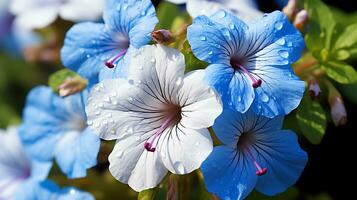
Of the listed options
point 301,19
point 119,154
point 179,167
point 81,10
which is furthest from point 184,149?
point 81,10

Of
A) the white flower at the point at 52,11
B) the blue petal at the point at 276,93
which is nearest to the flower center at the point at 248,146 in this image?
the blue petal at the point at 276,93

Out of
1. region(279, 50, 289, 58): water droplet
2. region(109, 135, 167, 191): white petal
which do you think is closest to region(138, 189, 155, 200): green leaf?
region(109, 135, 167, 191): white petal

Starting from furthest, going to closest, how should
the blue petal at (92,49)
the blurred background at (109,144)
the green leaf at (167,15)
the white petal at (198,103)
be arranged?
the blurred background at (109,144) < the green leaf at (167,15) < the blue petal at (92,49) < the white petal at (198,103)

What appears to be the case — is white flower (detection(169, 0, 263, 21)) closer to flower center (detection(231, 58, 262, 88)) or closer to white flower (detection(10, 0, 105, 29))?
flower center (detection(231, 58, 262, 88))

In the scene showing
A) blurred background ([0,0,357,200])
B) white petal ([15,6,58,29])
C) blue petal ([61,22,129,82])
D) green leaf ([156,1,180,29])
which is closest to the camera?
blue petal ([61,22,129,82])

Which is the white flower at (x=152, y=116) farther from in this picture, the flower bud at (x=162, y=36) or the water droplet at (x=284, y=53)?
the water droplet at (x=284, y=53)

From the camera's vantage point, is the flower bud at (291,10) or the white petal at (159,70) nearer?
the white petal at (159,70)
